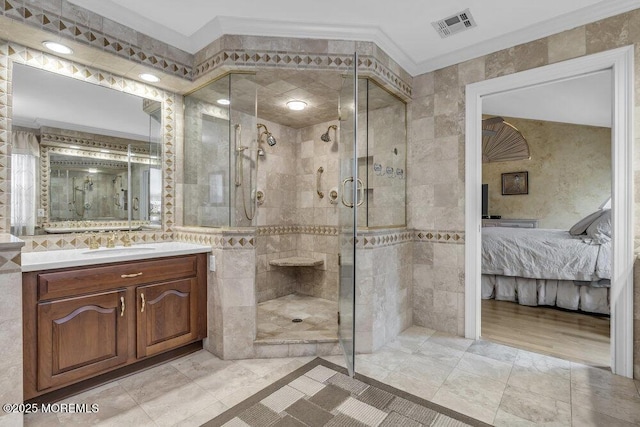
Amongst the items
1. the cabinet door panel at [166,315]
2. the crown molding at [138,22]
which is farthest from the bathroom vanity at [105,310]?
the crown molding at [138,22]

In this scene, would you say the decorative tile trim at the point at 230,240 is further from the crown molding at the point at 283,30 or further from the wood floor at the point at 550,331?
the wood floor at the point at 550,331

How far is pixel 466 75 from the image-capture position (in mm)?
2771

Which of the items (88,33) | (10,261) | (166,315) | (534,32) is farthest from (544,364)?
(88,33)

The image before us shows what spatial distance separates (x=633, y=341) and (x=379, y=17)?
284cm

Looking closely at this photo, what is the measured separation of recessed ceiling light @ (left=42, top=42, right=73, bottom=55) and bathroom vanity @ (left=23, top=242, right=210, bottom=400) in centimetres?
139

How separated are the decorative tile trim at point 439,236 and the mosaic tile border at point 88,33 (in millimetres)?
2556

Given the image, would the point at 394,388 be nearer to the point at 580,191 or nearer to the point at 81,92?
the point at 81,92

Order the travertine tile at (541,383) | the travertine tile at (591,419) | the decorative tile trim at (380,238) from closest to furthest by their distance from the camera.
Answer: the travertine tile at (591,419)
the travertine tile at (541,383)
the decorative tile trim at (380,238)

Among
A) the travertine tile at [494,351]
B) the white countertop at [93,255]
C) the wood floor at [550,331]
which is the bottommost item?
the travertine tile at [494,351]

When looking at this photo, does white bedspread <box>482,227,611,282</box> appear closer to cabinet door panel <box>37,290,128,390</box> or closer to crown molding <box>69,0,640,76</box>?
crown molding <box>69,0,640,76</box>

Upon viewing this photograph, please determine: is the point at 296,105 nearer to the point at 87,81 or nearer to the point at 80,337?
the point at 87,81

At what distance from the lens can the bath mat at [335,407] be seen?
168cm

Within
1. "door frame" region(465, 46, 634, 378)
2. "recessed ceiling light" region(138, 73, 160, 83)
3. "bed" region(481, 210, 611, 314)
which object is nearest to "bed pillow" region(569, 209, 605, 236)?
"bed" region(481, 210, 611, 314)

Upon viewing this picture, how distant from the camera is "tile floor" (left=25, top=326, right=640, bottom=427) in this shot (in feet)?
5.65
